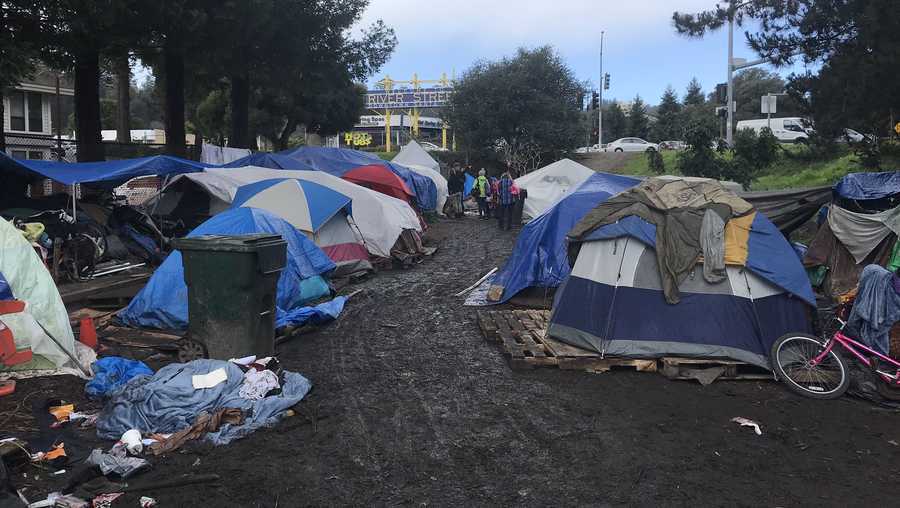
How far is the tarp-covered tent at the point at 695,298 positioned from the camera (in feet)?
23.7

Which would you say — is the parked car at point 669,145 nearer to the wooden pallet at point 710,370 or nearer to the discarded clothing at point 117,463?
the wooden pallet at point 710,370

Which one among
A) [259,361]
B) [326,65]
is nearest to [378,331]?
[259,361]

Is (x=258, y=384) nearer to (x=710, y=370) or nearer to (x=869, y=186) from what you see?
(x=710, y=370)

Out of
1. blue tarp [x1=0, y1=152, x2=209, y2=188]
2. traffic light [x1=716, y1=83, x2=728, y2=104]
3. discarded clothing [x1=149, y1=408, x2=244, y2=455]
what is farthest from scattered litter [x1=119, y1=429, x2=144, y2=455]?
traffic light [x1=716, y1=83, x2=728, y2=104]

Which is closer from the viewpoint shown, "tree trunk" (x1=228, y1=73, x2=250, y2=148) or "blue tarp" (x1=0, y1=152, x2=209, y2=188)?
"blue tarp" (x1=0, y1=152, x2=209, y2=188)

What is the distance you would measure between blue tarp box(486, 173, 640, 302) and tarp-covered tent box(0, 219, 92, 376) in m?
6.00

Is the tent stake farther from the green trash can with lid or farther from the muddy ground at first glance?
the green trash can with lid

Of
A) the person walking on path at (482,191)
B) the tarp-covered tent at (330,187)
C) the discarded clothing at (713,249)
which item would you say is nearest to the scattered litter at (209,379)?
the discarded clothing at (713,249)

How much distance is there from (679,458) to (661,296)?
2561 millimetres

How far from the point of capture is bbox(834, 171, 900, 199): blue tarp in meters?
10.3

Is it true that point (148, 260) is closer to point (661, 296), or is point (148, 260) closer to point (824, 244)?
point (661, 296)

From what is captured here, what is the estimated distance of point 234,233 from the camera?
32.1 feet

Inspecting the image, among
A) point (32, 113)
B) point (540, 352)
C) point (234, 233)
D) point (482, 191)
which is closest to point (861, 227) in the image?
point (540, 352)

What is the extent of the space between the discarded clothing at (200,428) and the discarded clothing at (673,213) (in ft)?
13.5
